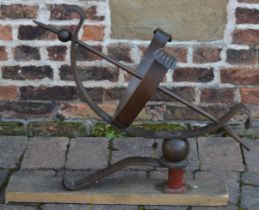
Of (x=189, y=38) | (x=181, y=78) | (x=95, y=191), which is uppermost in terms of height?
(x=189, y=38)

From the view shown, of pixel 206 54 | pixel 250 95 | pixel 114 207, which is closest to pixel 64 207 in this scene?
pixel 114 207

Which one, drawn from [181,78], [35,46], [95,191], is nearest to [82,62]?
[35,46]

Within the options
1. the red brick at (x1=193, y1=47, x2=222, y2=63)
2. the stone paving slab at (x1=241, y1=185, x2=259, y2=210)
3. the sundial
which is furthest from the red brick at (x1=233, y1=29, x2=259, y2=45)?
the stone paving slab at (x1=241, y1=185, x2=259, y2=210)

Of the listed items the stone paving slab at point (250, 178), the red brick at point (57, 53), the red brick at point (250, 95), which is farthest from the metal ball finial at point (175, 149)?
the red brick at point (57, 53)

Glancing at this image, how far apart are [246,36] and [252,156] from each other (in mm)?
639

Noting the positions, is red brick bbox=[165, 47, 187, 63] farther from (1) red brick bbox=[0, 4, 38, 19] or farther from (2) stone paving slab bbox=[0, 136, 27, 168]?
(2) stone paving slab bbox=[0, 136, 27, 168]

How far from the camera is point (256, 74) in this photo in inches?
133

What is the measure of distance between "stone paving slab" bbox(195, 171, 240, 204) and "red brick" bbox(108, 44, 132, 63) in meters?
0.74

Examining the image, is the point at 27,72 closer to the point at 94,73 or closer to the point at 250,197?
the point at 94,73

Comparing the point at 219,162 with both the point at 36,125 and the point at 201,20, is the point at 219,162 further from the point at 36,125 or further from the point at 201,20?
the point at 36,125

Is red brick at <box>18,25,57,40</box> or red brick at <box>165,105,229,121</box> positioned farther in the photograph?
red brick at <box>165,105,229,121</box>

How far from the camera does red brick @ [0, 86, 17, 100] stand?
3.42 meters

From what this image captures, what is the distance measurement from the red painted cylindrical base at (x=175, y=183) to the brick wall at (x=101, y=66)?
66 centimetres

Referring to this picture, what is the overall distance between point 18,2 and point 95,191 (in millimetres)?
1092
